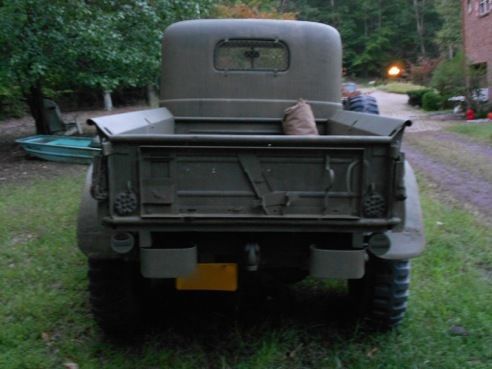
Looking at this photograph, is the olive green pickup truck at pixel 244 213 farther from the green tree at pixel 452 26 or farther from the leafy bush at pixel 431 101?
the green tree at pixel 452 26

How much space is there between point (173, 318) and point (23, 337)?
3.21ft

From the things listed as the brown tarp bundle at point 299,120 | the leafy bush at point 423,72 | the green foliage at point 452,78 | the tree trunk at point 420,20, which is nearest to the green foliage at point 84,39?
the brown tarp bundle at point 299,120

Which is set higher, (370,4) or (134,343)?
(370,4)

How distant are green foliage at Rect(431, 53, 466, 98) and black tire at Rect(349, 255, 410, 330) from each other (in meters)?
19.7

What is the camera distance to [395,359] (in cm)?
365

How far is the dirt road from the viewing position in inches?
326

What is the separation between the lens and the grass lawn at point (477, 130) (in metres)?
15.0

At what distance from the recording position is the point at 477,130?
54.0 feet

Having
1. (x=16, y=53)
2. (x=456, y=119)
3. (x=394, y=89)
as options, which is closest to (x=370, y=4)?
(x=394, y=89)

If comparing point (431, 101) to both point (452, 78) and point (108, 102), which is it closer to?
point (452, 78)

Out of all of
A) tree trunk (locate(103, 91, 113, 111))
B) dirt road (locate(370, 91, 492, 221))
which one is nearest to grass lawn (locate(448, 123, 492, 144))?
dirt road (locate(370, 91, 492, 221))

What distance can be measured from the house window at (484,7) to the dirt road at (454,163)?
279 inches

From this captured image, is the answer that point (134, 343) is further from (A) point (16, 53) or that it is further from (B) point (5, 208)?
(A) point (16, 53)

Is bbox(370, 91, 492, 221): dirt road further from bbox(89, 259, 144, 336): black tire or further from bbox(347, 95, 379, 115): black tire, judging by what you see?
bbox(89, 259, 144, 336): black tire
